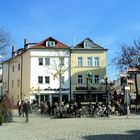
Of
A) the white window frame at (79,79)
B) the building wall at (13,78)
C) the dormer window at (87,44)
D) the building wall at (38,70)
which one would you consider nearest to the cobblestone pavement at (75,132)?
the building wall at (38,70)

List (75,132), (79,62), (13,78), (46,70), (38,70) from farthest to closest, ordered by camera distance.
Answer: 1. (13,78)
2. (79,62)
3. (38,70)
4. (46,70)
5. (75,132)

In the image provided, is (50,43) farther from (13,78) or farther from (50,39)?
(13,78)

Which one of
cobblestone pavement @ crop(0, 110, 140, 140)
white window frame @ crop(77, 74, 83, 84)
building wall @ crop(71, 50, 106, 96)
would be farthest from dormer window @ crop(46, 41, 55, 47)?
cobblestone pavement @ crop(0, 110, 140, 140)

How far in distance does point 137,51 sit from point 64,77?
768 inches

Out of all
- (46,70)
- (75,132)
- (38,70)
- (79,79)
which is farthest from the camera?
(79,79)

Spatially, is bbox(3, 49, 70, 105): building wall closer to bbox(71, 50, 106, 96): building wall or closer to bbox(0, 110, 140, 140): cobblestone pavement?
bbox(71, 50, 106, 96): building wall

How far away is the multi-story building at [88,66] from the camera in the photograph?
285ft

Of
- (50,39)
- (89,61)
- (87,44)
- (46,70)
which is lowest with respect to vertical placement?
(46,70)

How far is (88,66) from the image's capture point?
288 ft

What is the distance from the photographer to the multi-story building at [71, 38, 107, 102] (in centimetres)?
8681

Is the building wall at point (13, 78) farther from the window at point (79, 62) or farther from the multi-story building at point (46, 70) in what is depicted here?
the window at point (79, 62)

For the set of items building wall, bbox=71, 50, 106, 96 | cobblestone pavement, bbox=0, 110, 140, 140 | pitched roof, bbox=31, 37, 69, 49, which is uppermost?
pitched roof, bbox=31, 37, 69, 49

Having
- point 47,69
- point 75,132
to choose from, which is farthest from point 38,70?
point 75,132

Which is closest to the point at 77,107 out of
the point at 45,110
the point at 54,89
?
the point at 45,110
